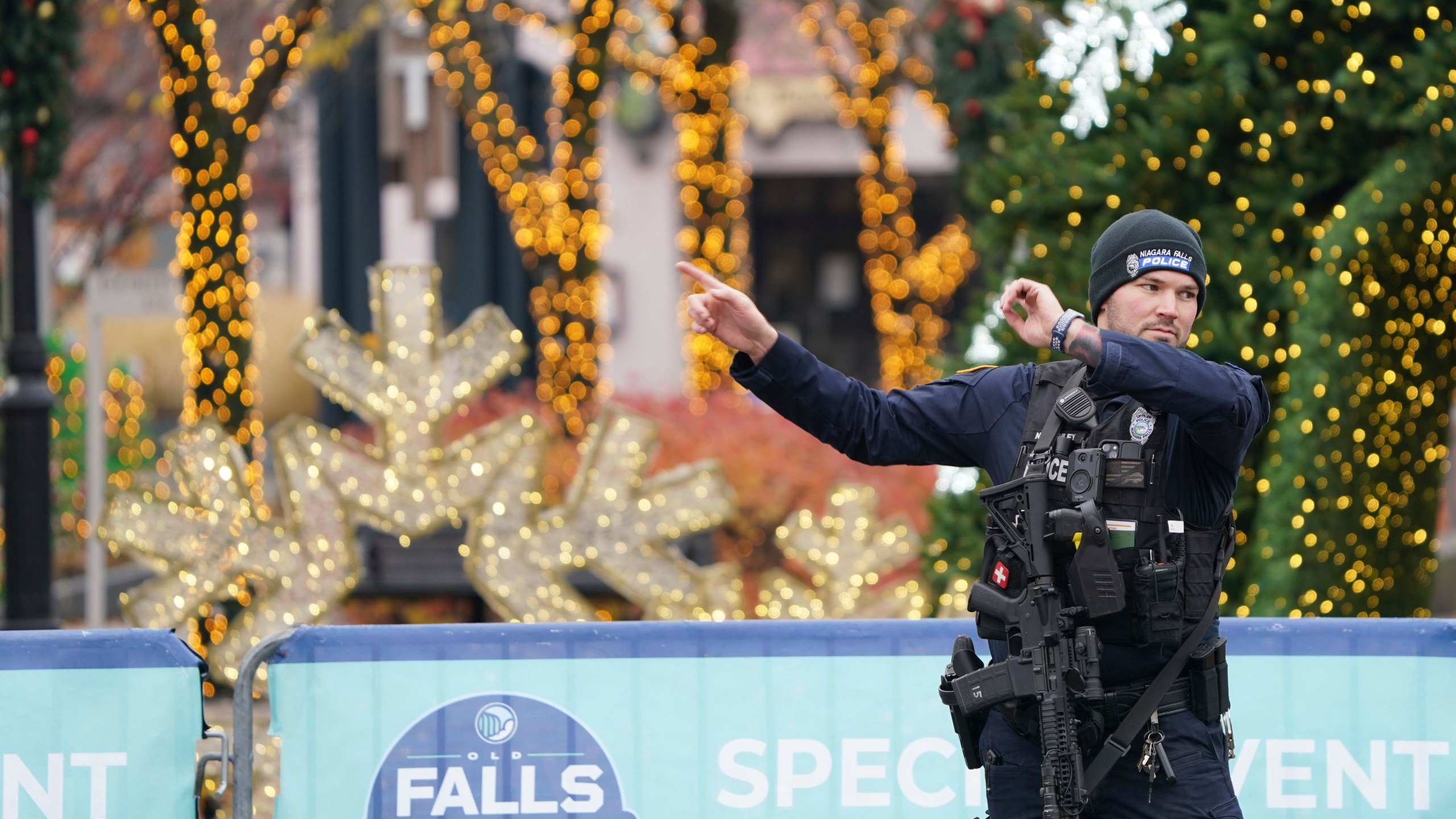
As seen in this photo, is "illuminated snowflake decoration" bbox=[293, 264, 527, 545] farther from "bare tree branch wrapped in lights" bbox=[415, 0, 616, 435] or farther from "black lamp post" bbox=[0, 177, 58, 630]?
"bare tree branch wrapped in lights" bbox=[415, 0, 616, 435]

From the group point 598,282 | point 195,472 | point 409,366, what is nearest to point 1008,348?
point 409,366

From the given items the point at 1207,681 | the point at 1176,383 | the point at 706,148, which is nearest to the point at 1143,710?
the point at 1207,681

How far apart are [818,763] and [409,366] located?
3.66 meters

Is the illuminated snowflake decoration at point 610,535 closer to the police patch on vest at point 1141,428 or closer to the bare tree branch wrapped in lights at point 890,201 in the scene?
the police patch on vest at point 1141,428

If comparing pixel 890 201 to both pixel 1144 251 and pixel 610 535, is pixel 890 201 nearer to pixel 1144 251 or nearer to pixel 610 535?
pixel 610 535

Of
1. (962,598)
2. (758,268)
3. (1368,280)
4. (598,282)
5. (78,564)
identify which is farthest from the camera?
(758,268)

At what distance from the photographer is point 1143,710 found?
340 cm

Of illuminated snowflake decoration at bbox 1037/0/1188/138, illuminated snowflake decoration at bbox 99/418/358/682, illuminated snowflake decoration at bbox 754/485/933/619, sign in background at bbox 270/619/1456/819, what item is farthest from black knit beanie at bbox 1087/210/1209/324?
illuminated snowflake decoration at bbox 99/418/358/682

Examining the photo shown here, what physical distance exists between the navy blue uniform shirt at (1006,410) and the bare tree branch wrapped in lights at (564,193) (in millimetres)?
7509

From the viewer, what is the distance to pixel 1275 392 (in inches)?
267

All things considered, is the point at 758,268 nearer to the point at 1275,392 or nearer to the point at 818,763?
the point at 1275,392

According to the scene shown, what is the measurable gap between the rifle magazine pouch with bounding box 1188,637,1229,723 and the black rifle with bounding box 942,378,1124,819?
20 centimetres

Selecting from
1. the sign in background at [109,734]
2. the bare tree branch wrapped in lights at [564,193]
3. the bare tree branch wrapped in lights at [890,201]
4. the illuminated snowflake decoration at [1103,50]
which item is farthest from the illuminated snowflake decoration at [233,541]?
the bare tree branch wrapped in lights at [890,201]

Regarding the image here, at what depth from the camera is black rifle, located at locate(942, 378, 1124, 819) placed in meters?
3.31
